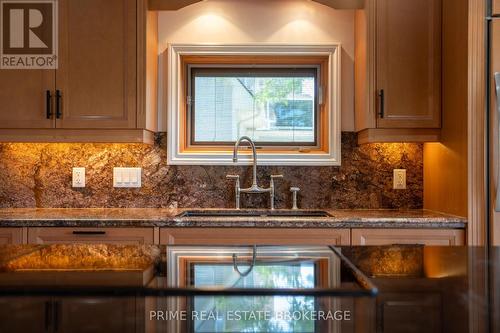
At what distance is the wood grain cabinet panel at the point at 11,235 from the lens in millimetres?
2322

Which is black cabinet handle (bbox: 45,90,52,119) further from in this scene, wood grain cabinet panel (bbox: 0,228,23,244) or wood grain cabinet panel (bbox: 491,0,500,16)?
wood grain cabinet panel (bbox: 491,0,500,16)

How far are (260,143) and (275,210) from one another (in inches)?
18.4

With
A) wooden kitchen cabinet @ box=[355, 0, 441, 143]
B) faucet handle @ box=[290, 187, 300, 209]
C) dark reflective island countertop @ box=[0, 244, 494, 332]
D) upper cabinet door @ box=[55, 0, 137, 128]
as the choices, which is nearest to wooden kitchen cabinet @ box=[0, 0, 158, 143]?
upper cabinet door @ box=[55, 0, 137, 128]

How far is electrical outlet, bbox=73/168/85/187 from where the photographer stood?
2918mm

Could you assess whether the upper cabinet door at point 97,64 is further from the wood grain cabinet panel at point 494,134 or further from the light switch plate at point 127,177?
the wood grain cabinet panel at point 494,134

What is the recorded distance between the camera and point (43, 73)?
260 centimetres

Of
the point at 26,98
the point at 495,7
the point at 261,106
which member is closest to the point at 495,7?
the point at 495,7

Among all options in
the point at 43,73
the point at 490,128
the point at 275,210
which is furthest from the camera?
the point at 275,210

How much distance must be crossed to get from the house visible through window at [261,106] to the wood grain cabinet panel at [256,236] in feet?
2.78

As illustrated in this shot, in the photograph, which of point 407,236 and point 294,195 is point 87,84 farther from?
point 407,236

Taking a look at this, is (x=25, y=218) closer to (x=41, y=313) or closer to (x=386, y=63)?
(x=41, y=313)

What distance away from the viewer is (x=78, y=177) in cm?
292

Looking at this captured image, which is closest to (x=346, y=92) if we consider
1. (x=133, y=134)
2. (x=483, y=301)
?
(x=133, y=134)
